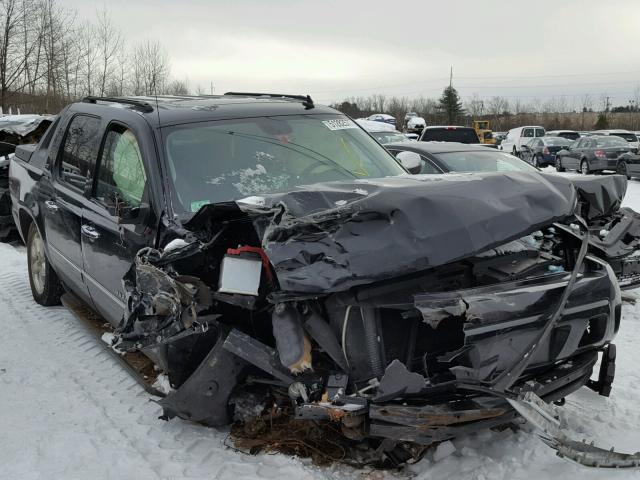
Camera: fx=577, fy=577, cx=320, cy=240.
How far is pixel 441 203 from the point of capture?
8.64 ft

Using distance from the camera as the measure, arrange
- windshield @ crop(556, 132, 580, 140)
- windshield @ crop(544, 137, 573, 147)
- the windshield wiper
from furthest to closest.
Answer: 1. windshield @ crop(556, 132, 580, 140)
2. windshield @ crop(544, 137, 573, 147)
3. the windshield wiper

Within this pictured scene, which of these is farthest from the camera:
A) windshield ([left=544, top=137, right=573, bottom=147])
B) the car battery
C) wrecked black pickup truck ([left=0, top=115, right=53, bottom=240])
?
windshield ([left=544, top=137, right=573, bottom=147])

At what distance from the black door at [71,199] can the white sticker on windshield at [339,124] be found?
5.58 ft

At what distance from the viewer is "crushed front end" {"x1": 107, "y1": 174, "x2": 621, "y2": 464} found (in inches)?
97.3

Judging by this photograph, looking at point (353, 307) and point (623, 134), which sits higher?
point (623, 134)

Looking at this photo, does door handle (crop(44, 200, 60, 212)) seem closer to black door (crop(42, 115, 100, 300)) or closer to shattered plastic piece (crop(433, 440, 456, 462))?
black door (crop(42, 115, 100, 300))

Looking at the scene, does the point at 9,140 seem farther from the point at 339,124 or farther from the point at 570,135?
the point at 570,135

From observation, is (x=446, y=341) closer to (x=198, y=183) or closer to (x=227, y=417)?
(x=227, y=417)

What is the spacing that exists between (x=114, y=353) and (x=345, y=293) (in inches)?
99.0

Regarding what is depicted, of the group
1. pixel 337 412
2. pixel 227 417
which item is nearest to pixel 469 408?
pixel 337 412

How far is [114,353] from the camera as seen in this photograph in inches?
173

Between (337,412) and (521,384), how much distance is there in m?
0.89

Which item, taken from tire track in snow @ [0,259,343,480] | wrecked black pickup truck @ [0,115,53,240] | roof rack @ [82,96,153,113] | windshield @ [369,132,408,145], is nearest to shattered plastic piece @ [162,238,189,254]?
tire track in snow @ [0,259,343,480]

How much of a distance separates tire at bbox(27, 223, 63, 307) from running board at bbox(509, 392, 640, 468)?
4508 millimetres
